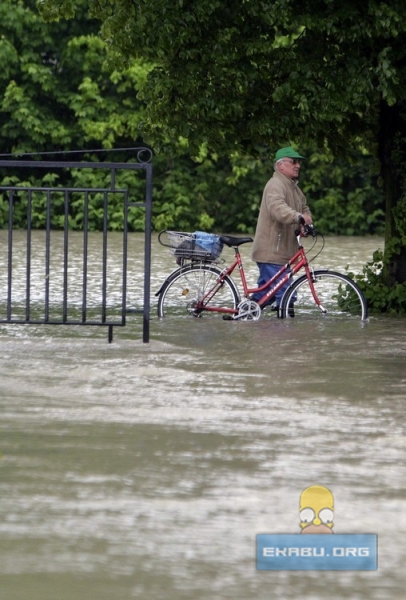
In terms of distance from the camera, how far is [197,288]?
45.1 ft

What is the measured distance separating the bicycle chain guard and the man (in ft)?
0.73

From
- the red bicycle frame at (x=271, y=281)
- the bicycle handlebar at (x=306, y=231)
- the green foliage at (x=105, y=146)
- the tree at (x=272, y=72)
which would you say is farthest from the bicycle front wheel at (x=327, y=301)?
the green foliage at (x=105, y=146)

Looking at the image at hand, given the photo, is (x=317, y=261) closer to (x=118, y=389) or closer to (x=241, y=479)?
(x=118, y=389)

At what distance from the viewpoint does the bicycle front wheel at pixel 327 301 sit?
13.4 metres

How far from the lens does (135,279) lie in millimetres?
17984

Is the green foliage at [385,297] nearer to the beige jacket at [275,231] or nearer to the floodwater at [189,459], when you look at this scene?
the beige jacket at [275,231]

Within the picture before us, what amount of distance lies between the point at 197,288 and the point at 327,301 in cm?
226

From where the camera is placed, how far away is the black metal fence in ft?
38.6

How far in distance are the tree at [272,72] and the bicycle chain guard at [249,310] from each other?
6.31 feet

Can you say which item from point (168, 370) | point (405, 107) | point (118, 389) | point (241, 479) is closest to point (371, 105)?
point (405, 107)

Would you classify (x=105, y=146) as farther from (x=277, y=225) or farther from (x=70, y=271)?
(x=277, y=225)

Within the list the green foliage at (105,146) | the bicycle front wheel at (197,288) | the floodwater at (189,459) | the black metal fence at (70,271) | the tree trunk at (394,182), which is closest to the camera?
the floodwater at (189,459)

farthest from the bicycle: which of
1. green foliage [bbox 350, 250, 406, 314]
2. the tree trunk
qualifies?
the tree trunk

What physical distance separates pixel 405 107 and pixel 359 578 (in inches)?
393
